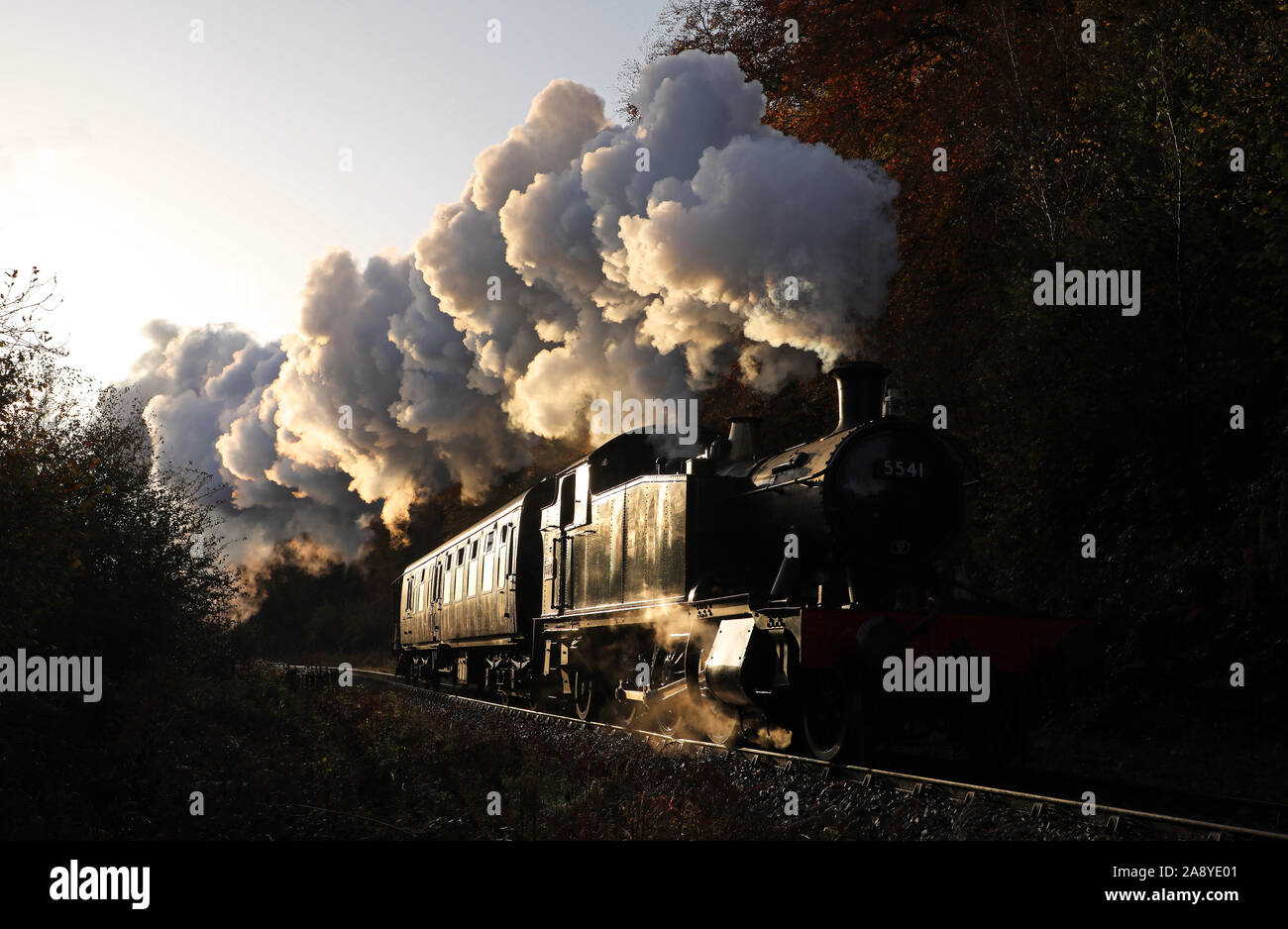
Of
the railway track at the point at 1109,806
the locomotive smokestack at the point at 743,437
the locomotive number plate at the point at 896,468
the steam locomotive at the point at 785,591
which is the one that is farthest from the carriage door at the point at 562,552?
the locomotive number plate at the point at 896,468

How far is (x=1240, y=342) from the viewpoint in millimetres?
12023

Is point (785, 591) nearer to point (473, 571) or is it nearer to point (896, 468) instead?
point (896, 468)

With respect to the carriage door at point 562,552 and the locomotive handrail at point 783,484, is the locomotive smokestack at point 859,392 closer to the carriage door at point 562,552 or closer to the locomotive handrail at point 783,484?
the locomotive handrail at point 783,484

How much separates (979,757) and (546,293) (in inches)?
431

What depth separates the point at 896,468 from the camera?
9.20 meters

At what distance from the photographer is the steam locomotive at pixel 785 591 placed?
8.60 m

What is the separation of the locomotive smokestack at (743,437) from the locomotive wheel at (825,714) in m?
2.89

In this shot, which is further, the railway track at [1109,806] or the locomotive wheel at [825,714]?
the locomotive wheel at [825,714]

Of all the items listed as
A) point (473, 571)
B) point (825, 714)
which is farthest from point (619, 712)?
point (473, 571)

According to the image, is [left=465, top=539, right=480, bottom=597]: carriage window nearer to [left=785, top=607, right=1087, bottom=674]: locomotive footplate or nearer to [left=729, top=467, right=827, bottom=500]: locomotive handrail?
[left=729, top=467, right=827, bottom=500]: locomotive handrail

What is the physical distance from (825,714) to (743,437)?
3.25 m
